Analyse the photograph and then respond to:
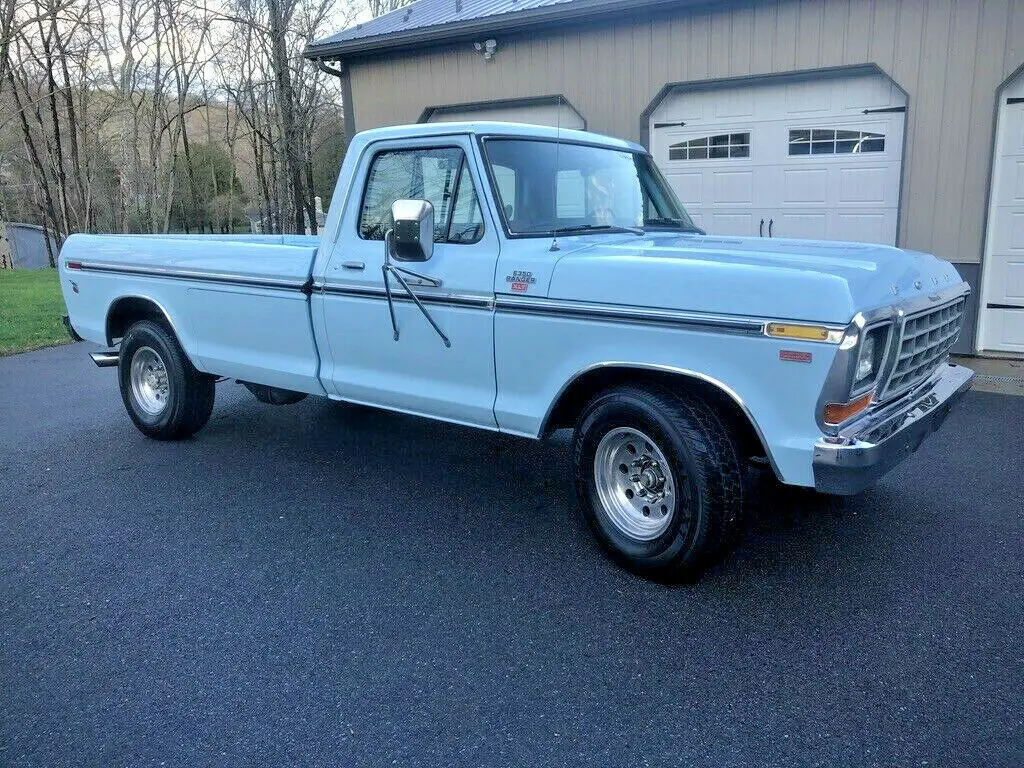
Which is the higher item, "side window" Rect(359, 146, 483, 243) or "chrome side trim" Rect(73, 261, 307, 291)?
"side window" Rect(359, 146, 483, 243)

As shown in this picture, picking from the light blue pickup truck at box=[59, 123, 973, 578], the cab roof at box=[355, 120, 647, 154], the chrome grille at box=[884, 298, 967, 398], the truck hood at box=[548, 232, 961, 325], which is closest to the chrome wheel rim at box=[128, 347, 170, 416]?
the light blue pickup truck at box=[59, 123, 973, 578]

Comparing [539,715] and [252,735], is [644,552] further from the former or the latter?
[252,735]

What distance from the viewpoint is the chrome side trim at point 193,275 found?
4855 mm

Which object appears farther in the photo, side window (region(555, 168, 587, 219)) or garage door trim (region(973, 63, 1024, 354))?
garage door trim (region(973, 63, 1024, 354))

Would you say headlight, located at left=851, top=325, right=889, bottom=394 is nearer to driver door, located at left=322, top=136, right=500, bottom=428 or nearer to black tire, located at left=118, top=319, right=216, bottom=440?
driver door, located at left=322, top=136, right=500, bottom=428

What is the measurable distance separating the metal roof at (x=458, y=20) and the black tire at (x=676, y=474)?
6.76 m

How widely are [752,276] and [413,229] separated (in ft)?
5.17

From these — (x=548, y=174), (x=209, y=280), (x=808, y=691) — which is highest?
(x=548, y=174)

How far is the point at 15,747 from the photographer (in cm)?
264

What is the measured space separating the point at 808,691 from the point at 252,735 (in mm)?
1926

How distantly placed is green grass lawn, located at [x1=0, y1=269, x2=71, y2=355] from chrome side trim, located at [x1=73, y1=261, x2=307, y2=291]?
3.66 m

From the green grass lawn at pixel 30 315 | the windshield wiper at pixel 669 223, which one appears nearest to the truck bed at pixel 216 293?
the windshield wiper at pixel 669 223

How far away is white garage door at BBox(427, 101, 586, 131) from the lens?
10141 millimetres

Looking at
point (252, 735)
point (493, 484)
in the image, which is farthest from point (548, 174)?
point (252, 735)
